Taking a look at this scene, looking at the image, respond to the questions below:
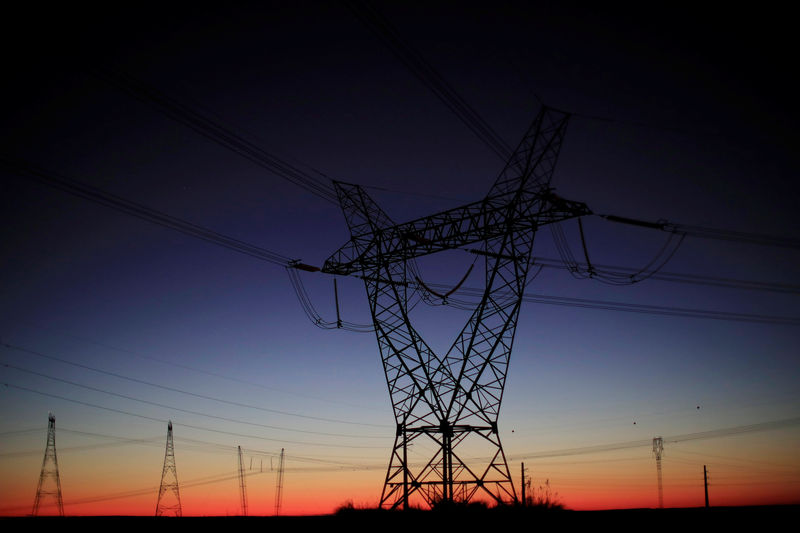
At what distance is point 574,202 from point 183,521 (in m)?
16.6

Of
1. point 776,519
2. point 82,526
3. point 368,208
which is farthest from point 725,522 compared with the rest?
point 368,208

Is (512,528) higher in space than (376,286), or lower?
lower

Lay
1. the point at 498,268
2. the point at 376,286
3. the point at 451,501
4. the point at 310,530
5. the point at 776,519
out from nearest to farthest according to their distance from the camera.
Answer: the point at 310,530
the point at 776,519
the point at 451,501
the point at 498,268
the point at 376,286

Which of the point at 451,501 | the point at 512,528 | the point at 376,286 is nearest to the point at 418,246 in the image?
the point at 376,286

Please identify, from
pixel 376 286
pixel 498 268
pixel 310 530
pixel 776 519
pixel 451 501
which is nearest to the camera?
pixel 310 530

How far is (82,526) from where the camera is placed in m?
11.8

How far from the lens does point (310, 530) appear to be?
1177 cm

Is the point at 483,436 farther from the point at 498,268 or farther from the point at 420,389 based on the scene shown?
the point at 498,268

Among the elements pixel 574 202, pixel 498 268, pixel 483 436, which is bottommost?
pixel 483 436

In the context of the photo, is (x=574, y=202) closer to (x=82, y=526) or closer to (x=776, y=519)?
(x=776, y=519)

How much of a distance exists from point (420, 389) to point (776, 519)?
1384cm

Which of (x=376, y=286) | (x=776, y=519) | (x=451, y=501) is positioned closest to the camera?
(x=776, y=519)

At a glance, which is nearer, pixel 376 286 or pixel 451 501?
pixel 451 501

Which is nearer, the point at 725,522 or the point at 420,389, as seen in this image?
the point at 725,522
